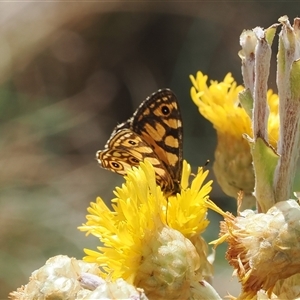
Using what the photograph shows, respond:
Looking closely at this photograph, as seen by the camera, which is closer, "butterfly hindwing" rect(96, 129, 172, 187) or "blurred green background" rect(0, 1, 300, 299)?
"butterfly hindwing" rect(96, 129, 172, 187)

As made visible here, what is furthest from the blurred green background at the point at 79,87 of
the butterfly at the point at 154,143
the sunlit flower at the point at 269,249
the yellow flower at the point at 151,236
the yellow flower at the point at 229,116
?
the sunlit flower at the point at 269,249

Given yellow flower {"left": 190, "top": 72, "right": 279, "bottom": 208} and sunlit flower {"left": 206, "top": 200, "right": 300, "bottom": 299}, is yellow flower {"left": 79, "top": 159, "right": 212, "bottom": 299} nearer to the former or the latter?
sunlit flower {"left": 206, "top": 200, "right": 300, "bottom": 299}

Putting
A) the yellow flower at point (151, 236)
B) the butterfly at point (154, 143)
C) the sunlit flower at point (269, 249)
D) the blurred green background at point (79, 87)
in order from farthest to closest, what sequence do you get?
the blurred green background at point (79, 87) < the butterfly at point (154, 143) < the yellow flower at point (151, 236) < the sunlit flower at point (269, 249)

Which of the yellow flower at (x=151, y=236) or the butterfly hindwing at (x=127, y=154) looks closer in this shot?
the yellow flower at (x=151, y=236)

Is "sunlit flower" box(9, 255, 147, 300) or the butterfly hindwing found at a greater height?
the butterfly hindwing

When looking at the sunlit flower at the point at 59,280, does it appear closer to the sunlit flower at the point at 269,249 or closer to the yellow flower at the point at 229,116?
the sunlit flower at the point at 269,249

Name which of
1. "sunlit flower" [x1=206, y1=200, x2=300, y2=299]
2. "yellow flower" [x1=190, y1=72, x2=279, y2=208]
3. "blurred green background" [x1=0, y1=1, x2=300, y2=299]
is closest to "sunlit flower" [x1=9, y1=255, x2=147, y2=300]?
"sunlit flower" [x1=206, y1=200, x2=300, y2=299]
